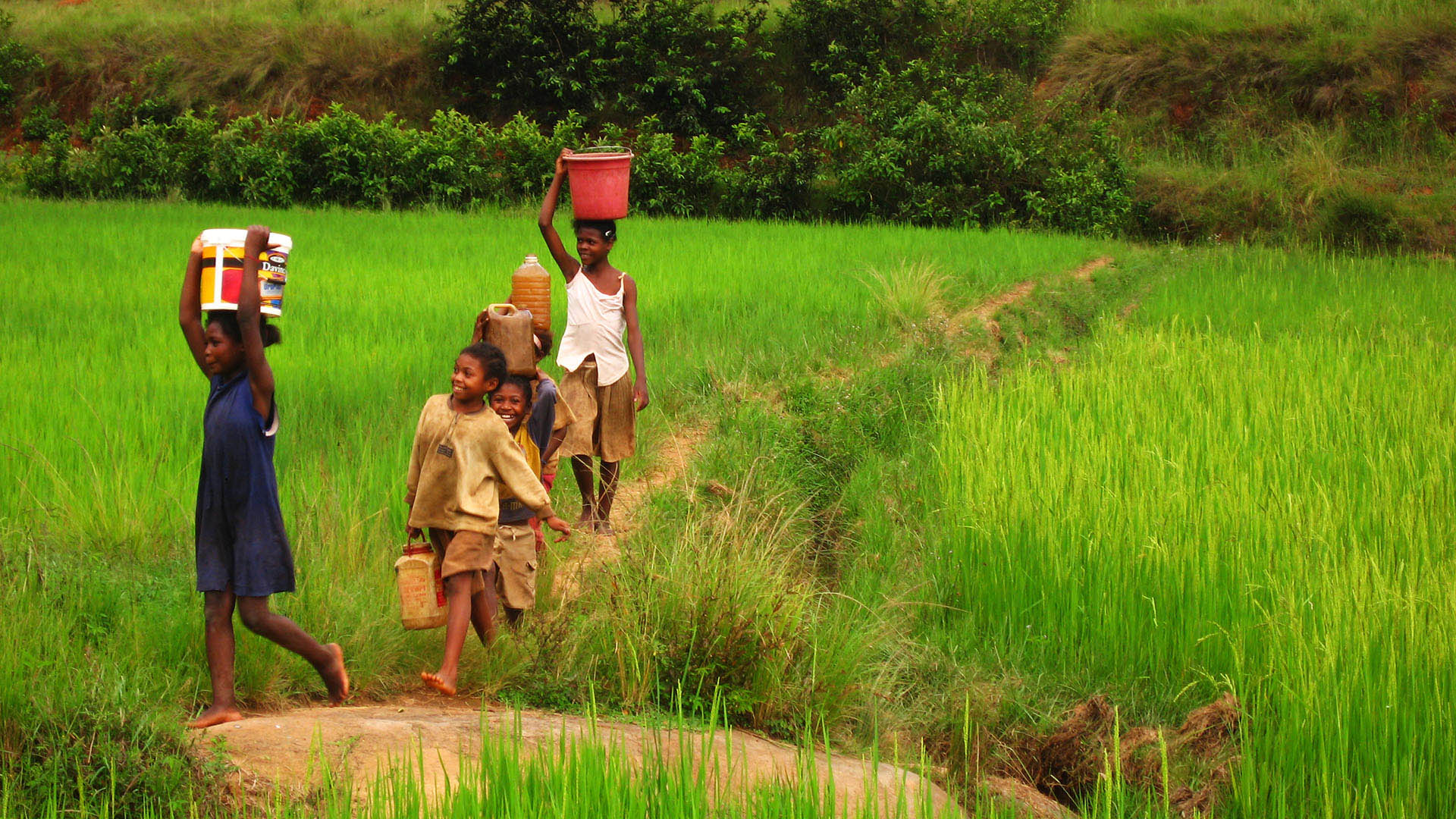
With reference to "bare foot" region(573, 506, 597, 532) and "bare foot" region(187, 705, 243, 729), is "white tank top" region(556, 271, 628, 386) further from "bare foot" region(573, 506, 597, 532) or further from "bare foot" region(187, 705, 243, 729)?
"bare foot" region(187, 705, 243, 729)

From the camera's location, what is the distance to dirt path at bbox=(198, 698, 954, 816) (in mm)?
2543

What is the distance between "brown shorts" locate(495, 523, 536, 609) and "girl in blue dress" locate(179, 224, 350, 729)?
27.9 inches

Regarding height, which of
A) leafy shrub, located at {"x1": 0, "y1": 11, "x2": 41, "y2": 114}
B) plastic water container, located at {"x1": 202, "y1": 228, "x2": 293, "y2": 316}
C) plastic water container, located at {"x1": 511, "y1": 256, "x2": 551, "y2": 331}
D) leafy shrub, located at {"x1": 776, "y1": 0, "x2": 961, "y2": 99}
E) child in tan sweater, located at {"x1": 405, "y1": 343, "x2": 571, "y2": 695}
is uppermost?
leafy shrub, located at {"x1": 776, "y1": 0, "x2": 961, "y2": 99}

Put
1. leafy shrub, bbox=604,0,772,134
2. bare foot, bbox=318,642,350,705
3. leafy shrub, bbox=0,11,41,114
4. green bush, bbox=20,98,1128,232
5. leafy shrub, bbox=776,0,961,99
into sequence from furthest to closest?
leafy shrub, bbox=0,11,41,114, leafy shrub, bbox=776,0,961,99, leafy shrub, bbox=604,0,772,134, green bush, bbox=20,98,1128,232, bare foot, bbox=318,642,350,705

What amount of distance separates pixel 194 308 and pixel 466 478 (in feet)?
2.65

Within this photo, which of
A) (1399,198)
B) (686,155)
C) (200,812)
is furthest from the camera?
(686,155)

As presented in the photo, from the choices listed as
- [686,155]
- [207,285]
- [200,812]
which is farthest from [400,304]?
[686,155]

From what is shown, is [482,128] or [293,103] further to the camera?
[293,103]

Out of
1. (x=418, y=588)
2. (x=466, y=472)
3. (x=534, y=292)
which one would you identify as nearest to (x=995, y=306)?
(x=534, y=292)

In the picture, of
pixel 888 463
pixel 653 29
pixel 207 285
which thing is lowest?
pixel 888 463

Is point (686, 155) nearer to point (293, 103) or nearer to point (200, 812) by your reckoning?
point (293, 103)

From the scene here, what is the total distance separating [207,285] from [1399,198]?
640 inches

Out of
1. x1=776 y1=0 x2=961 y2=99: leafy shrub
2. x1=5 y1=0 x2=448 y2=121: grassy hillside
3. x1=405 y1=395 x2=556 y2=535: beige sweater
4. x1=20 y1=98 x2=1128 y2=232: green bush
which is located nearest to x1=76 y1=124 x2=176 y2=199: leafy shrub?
x1=20 y1=98 x2=1128 y2=232: green bush

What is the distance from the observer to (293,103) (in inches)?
827
